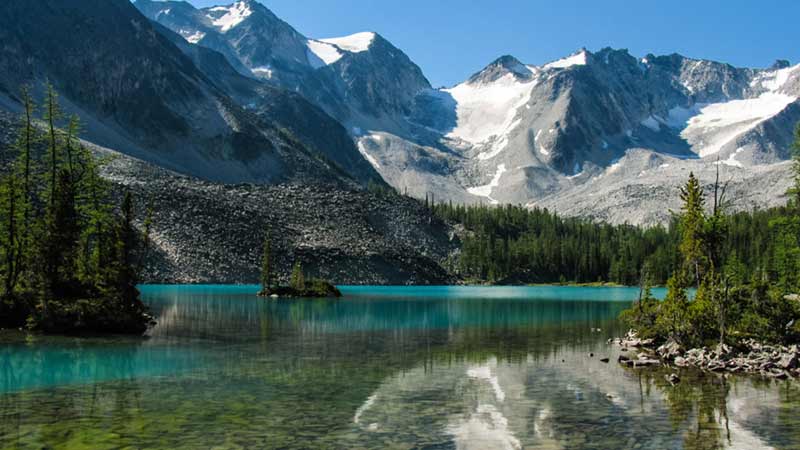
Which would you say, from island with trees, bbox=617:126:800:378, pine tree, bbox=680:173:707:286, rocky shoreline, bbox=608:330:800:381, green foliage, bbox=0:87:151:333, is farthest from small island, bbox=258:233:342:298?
rocky shoreline, bbox=608:330:800:381

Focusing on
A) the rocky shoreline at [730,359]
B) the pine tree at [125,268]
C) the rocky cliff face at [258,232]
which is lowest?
the rocky shoreline at [730,359]

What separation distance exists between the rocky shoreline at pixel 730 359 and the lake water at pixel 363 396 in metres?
2.44

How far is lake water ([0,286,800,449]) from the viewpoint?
21266mm

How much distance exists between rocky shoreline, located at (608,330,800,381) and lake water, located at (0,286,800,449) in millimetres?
2445

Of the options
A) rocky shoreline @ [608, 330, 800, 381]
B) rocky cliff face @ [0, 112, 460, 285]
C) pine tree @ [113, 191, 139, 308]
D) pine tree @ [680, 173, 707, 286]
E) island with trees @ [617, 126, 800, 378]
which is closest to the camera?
rocky shoreline @ [608, 330, 800, 381]

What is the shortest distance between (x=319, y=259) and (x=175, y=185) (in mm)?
42187

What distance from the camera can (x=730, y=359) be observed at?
39.4 m

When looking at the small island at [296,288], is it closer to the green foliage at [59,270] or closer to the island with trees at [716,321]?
the green foliage at [59,270]

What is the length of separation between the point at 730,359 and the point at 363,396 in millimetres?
23796

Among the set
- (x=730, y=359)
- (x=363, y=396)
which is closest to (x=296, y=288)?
(x=730, y=359)

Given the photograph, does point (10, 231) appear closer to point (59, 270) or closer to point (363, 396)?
point (59, 270)

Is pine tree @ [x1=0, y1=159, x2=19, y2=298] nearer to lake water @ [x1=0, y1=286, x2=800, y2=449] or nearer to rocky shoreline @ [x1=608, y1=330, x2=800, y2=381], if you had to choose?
lake water @ [x1=0, y1=286, x2=800, y2=449]

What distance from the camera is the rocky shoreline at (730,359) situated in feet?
122

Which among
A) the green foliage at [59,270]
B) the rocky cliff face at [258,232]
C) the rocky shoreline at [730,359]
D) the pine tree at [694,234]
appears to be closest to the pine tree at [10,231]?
the green foliage at [59,270]
